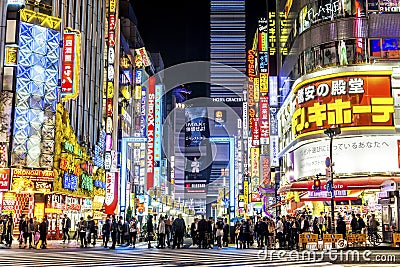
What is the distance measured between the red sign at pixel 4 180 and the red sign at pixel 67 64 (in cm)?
657

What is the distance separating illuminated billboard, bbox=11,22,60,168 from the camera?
36.8 m

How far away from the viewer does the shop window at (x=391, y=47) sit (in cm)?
3553

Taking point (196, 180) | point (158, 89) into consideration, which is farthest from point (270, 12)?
point (196, 180)

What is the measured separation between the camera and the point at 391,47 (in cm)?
3562

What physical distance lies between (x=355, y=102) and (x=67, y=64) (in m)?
18.6

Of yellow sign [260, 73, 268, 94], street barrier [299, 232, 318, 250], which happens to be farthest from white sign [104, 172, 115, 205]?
street barrier [299, 232, 318, 250]

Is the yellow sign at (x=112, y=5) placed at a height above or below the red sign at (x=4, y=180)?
above

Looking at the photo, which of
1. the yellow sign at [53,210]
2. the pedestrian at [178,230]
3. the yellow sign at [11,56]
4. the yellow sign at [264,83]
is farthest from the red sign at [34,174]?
the yellow sign at [264,83]

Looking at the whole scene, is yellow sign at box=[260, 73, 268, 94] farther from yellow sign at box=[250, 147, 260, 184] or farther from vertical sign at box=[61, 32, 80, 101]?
vertical sign at box=[61, 32, 80, 101]

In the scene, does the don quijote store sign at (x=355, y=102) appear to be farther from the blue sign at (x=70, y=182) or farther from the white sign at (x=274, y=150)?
the blue sign at (x=70, y=182)

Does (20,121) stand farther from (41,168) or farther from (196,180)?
(196,180)

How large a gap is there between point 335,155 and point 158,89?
6989 centimetres

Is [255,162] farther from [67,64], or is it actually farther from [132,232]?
[132,232]

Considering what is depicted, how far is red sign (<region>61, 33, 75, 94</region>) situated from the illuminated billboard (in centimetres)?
73
